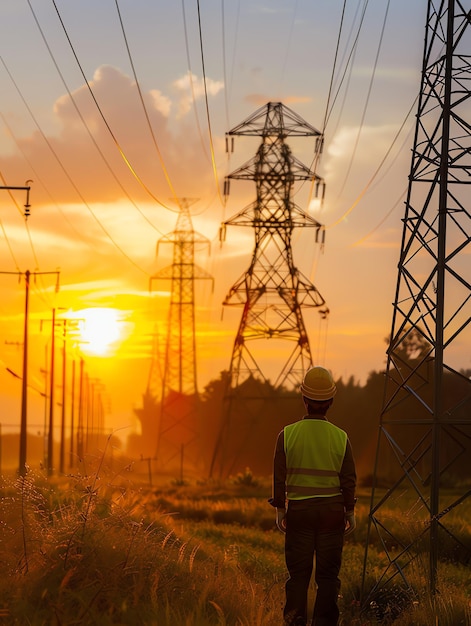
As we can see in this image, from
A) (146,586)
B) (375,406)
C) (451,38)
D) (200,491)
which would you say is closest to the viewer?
(146,586)

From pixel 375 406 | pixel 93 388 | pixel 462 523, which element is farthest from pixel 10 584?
pixel 93 388

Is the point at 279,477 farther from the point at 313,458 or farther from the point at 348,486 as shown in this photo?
the point at 348,486

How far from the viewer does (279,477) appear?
11258 mm

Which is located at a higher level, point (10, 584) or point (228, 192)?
point (228, 192)

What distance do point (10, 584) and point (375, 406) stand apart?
253 feet

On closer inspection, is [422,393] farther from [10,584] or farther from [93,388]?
[93,388]

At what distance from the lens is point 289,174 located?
2076 inches

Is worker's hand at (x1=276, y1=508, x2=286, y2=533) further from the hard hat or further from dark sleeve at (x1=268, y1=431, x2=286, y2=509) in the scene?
the hard hat

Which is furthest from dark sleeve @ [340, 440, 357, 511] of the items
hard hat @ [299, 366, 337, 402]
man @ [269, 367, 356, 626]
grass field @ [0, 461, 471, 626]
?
grass field @ [0, 461, 471, 626]

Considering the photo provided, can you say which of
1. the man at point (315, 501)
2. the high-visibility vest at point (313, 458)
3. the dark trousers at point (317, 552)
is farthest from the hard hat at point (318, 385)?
the dark trousers at point (317, 552)

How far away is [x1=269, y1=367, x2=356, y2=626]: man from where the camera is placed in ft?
36.5

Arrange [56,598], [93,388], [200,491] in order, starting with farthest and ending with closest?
[93,388], [200,491], [56,598]

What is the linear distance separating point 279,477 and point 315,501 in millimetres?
388

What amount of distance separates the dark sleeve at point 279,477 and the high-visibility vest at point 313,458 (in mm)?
43
